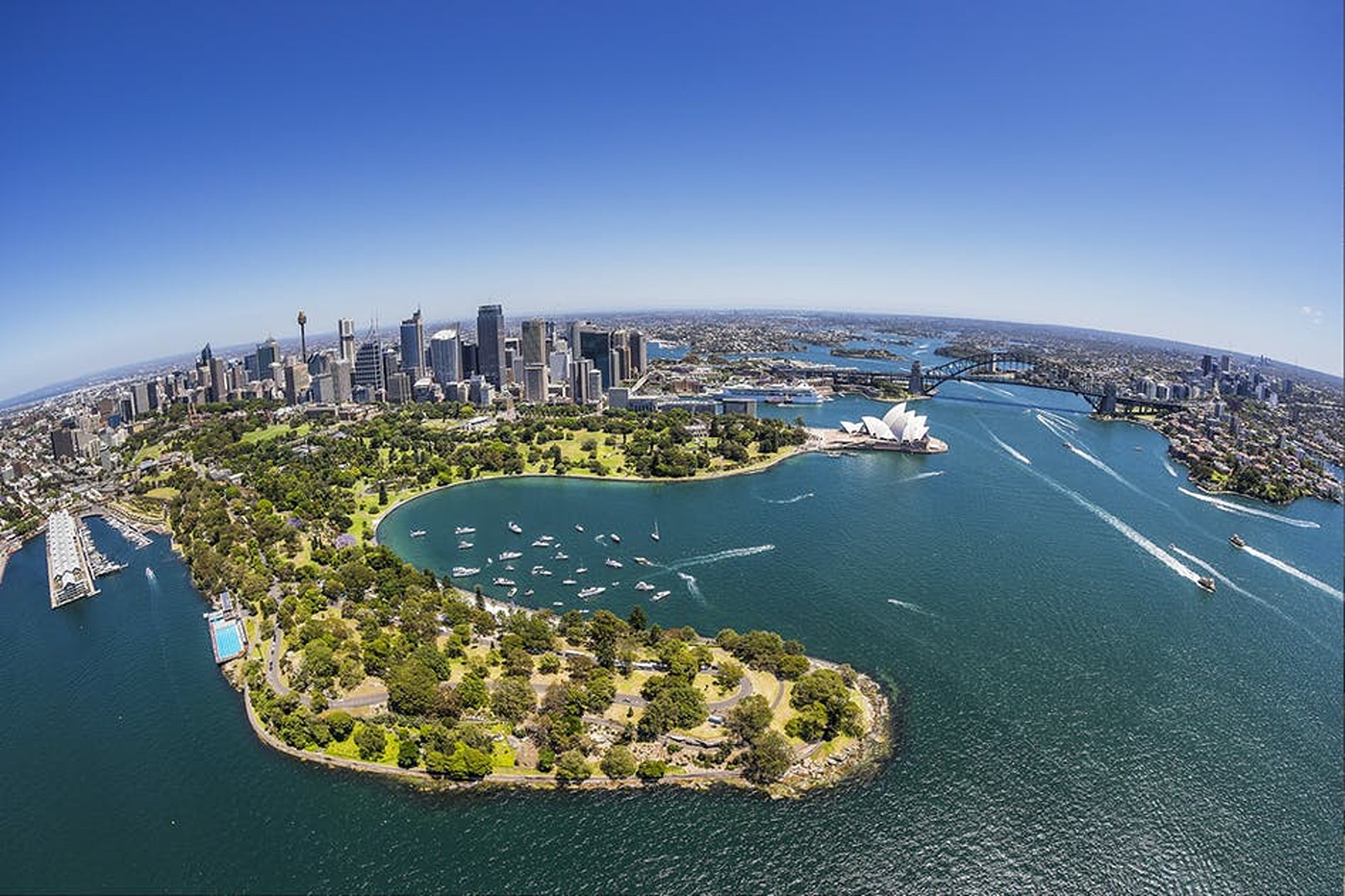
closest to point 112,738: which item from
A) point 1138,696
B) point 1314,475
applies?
point 1138,696

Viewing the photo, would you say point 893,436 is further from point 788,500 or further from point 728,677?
point 728,677

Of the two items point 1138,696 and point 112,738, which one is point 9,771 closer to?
point 112,738

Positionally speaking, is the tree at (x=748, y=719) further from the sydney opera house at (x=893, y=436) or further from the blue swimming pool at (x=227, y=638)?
the sydney opera house at (x=893, y=436)

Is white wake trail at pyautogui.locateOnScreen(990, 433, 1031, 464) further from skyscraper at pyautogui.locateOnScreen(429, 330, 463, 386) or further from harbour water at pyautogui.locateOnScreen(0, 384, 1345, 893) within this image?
skyscraper at pyautogui.locateOnScreen(429, 330, 463, 386)

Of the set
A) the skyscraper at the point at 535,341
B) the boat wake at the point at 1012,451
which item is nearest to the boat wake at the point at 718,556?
the boat wake at the point at 1012,451

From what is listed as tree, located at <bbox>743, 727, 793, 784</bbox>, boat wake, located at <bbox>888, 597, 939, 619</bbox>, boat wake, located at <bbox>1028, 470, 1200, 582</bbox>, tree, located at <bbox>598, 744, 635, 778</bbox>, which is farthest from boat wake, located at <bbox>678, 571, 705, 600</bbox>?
boat wake, located at <bbox>1028, 470, 1200, 582</bbox>

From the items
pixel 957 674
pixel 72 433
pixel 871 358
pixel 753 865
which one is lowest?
pixel 753 865
